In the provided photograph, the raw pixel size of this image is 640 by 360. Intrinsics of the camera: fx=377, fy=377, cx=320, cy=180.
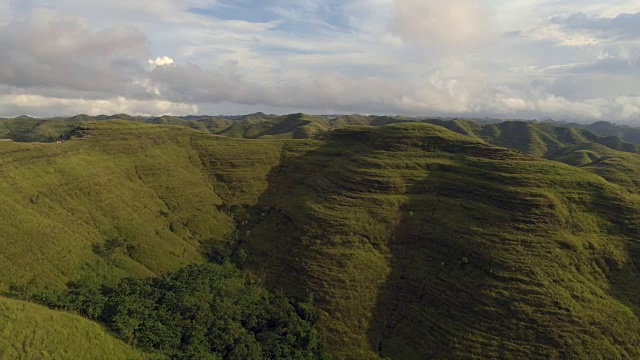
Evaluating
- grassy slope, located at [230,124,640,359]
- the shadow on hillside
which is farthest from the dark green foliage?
the shadow on hillside

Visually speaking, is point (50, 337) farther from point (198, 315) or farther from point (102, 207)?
point (102, 207)

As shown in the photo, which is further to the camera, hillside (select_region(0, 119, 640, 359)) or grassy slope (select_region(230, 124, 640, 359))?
hillside (select_region(0, 119, 640, 359))

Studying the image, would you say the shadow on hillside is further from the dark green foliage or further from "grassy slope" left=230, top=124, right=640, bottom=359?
the dark green foliage

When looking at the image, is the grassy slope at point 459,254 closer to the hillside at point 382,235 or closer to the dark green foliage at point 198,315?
the hillside at point 382,235

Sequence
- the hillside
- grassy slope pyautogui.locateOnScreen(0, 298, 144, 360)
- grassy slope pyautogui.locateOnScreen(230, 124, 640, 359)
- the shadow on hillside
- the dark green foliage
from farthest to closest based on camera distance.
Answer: the shadow on hillside < the hillside < grassy slope pyautogui.locateOnScreen(230, 124, 640, 359) < the dark green foliage < grassy slope pyautogui.locateOnScreen(0, 298, 144, 360)

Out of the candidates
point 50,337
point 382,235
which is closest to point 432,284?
point 382,235

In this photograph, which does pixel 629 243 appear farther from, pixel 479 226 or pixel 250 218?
pixel 250 218
